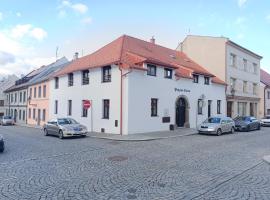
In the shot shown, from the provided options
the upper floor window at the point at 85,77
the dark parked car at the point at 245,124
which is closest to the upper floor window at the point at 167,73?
the upper floor window at the point at 85,77

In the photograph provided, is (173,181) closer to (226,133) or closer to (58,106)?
(226,133)

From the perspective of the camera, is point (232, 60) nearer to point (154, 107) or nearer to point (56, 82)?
point (154, 107)

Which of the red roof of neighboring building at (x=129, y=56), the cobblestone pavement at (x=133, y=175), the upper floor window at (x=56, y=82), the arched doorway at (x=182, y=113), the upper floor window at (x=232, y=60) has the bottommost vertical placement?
the cobblestone pavement at (x=133, y=175)

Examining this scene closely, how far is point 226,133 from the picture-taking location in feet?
79.6

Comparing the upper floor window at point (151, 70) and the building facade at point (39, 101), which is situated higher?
the upper floor window at point (151, 70)

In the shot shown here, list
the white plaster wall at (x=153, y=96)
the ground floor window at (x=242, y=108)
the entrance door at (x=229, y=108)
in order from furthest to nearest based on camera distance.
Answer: the ground floor window at (x=242, y=108) < the entrance door at (x=229, y=108) < the white plaster wall at (x=153, y=96)

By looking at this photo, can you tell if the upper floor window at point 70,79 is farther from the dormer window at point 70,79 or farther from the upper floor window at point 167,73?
the upper floor window at point 167,73

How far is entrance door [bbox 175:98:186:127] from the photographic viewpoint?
26.6m

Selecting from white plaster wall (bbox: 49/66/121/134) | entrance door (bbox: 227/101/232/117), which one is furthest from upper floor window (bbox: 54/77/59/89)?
entrance door (bbox: 227/101/232/117)

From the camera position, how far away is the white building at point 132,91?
2189 cm

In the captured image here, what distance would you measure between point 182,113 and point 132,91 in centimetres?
756

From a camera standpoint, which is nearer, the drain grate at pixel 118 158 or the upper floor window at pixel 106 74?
the drain grate at pixel 118 158

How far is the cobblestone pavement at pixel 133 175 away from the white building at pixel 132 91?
9.10 metres

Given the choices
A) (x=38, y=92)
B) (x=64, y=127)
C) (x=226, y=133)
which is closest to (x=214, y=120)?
(x=226, y=133)
